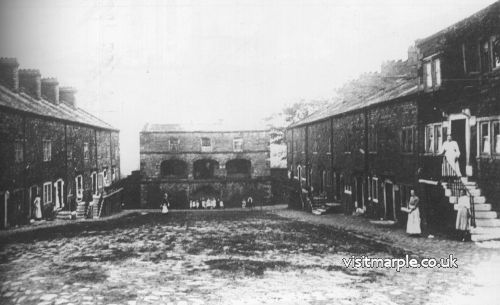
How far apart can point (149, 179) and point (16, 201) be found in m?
21.2

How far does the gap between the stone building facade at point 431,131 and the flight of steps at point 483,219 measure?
26 millimetres

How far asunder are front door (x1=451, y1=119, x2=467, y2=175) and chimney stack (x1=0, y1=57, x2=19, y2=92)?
12193 mm

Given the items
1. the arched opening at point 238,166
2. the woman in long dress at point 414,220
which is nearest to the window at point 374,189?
the woman in long dress at point 414,220

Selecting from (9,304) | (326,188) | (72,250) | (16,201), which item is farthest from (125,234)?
(326,188)

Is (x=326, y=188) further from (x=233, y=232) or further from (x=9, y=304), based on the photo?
(x=9, y=304)

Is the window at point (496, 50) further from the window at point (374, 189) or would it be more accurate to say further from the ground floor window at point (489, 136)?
the window at point (374, 189)

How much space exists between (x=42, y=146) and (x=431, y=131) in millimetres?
15344

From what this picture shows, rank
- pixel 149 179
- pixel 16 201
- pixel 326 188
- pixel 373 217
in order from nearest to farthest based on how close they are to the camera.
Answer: pixel 16 201, pixel 373 217, pixel 326 188, pixel 149 179

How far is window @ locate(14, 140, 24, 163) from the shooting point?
14.6 metres

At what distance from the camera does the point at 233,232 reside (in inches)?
551

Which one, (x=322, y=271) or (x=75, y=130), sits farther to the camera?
(x=75, y=130)

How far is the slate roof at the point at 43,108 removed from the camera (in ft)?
45.1

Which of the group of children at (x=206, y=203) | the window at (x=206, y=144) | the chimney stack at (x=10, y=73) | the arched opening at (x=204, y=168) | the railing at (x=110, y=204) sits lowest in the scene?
the group of children at (x=206, y=203)

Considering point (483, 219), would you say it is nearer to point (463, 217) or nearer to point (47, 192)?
point (463, 217)
